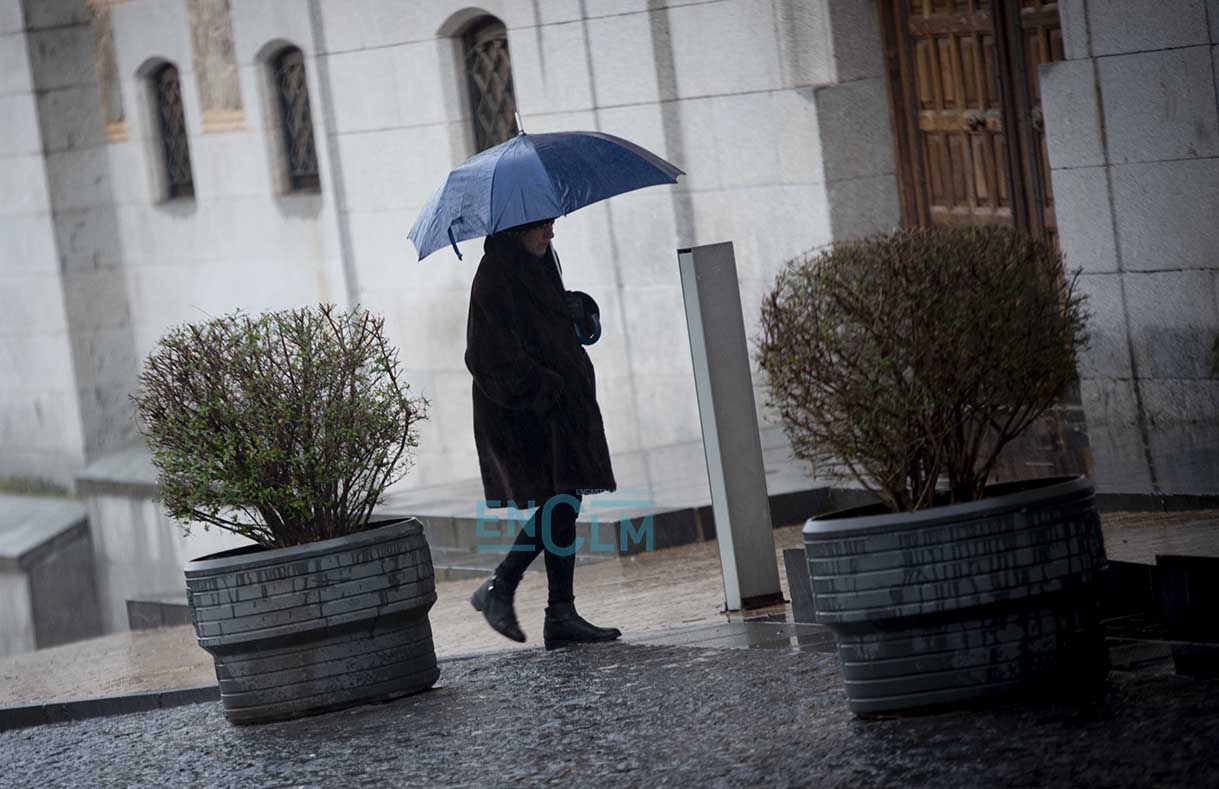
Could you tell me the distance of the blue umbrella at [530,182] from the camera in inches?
288

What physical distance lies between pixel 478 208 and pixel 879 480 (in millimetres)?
2445

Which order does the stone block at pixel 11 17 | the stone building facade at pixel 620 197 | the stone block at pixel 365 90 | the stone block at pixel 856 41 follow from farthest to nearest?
the stone block at pixel 11 17
the stone block at pixel 365 90
the stone block at pixel 856 41
the stone building facade at pixel 620 197

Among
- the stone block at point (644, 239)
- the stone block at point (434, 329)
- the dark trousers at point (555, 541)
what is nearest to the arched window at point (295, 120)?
the stone block at point (434, 329)

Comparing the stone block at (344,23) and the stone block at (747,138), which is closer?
the stone block at (747,138)

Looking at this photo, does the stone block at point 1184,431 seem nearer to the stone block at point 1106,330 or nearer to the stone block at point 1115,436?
the stone block at point 1115,436

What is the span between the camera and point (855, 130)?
12492 mm

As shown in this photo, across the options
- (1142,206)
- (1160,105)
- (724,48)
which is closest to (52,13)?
(724,48)

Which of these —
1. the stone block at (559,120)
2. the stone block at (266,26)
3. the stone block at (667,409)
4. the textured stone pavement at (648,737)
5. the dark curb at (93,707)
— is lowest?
the dark curb at (93,707)

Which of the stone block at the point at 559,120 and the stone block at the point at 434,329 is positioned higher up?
the stone block at the point at 559,120

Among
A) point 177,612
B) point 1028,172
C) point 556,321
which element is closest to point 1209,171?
point 1028,172

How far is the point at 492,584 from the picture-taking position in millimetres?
7621

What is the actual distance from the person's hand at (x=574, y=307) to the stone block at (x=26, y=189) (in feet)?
47.1

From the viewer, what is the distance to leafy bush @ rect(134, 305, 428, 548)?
22.3 feet

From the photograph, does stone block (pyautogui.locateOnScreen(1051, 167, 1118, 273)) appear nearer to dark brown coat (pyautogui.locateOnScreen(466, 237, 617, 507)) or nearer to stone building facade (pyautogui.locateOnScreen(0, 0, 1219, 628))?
stone building facade (pyautogui.locateOnScreen(0, 0, 1219, 628))
